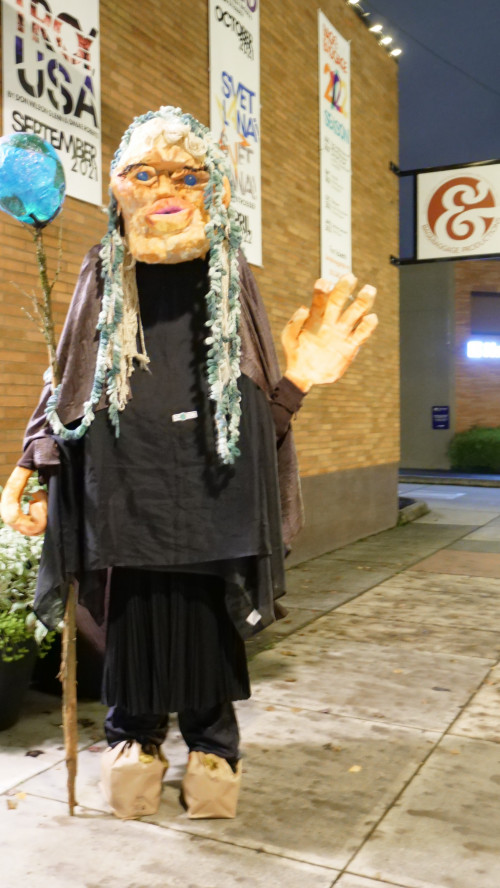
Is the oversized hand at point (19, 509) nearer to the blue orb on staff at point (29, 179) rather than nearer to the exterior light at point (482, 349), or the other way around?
the blue orb on staff at point (29, 179)

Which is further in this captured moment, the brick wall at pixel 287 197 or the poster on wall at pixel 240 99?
the poster on wall at pixel 240 99

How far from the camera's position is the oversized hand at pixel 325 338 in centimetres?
282

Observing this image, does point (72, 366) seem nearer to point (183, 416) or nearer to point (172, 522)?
point (183, 416)

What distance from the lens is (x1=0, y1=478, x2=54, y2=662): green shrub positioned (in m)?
3.45

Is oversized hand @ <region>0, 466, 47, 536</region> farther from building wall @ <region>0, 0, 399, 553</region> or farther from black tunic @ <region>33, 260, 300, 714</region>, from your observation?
building wall @ <region>0, 0, 399, 553</region>

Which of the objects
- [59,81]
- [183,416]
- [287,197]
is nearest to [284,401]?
[183,416]

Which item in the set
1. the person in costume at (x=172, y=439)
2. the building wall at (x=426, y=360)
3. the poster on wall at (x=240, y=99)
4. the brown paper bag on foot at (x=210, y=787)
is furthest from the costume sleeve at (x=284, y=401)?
the building wall at (x=426, y=360)

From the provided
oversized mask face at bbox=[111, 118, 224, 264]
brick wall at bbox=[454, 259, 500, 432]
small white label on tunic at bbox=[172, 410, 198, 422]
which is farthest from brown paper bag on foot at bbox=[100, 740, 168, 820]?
brick wall at bbox=[454, 259, 500, 432]

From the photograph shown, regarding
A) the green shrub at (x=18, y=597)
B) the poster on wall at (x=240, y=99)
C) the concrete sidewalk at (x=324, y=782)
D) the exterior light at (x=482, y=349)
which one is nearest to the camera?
the concrete sidewalk at (x=324, y=782)

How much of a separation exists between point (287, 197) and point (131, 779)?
6.07 meters

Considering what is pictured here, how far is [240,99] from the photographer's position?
6.93 metres

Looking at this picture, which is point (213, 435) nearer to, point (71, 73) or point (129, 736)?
point (129, 736)

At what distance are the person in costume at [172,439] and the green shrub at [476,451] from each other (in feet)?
62.7

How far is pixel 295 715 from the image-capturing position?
12.8 feet
